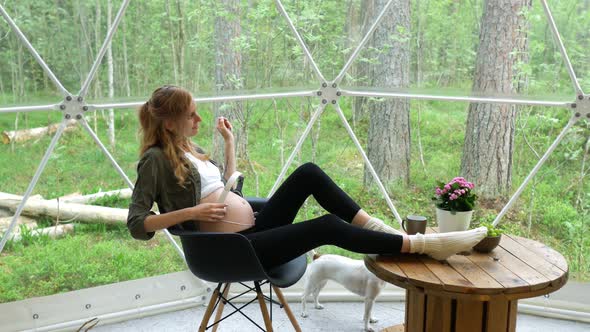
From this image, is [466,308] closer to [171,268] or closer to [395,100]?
[395,100]

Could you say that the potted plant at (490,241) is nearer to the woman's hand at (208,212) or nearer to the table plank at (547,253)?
the table plank at (547,253)

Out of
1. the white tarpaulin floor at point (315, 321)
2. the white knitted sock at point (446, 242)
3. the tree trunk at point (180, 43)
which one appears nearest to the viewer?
the white knitted sock at point (446, 242)

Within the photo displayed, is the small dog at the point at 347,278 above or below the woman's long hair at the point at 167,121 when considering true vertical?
below

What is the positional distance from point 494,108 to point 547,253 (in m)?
1.94

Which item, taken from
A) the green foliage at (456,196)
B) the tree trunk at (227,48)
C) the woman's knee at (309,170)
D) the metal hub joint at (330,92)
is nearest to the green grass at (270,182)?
Result: the tree trunk at (227,48)

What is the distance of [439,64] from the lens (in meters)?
4.53

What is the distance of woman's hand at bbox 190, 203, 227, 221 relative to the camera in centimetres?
308

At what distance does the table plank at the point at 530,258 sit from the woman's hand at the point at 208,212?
1647mm

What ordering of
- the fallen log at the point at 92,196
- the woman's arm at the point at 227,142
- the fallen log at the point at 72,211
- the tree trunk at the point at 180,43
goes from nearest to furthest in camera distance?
the woman's arm at the point at 227,142 → the tree trunk at the point at 180,43 → the fallen log at the point at 72,211 → the fallen log at the point at 92,196

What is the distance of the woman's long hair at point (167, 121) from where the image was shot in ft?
10.5

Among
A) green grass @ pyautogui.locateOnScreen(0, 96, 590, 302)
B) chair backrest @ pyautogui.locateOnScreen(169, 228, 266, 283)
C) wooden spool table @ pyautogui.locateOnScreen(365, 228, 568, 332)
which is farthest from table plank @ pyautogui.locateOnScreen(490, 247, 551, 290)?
green grass @ pyautogui.locateOnScreen(0, 96, 590, 302)

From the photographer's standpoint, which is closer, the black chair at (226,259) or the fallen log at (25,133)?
the black chair at (226,259)

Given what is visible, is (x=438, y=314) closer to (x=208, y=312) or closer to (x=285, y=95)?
(x=208, y=312)

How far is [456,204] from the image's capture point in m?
3.26
